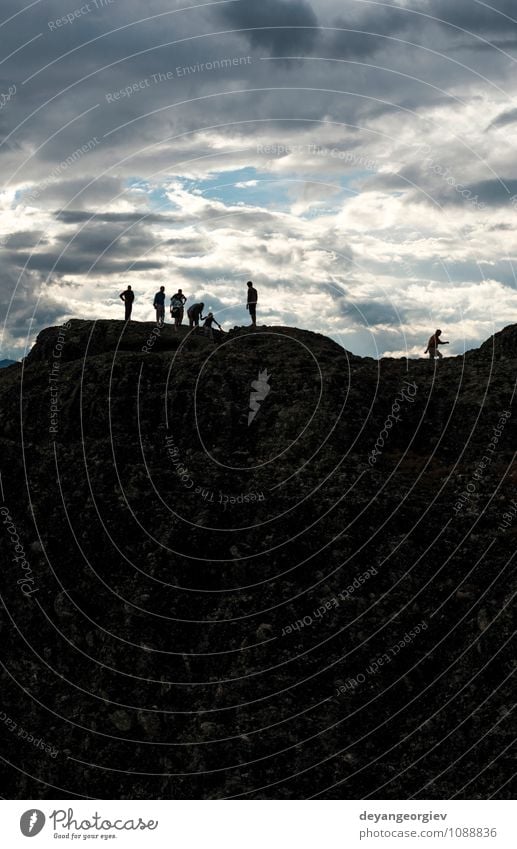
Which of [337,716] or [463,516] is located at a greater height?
[463,516]

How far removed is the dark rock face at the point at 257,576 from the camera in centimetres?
2311

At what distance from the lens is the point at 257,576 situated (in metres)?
27.6

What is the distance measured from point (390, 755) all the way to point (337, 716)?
195cm

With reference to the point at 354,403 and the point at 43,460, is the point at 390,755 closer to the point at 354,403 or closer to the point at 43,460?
the point at 354,403

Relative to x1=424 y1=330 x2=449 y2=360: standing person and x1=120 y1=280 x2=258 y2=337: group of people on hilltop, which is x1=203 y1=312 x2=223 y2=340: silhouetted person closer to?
x1=120 y1=280 x2=258 y2=337: group of people on hilltop

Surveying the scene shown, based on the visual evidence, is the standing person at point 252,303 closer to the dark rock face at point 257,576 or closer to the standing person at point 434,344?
the dark rock face at point 257,576

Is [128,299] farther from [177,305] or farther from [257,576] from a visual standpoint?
[257,576]

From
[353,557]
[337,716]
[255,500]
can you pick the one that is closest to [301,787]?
[337,716]

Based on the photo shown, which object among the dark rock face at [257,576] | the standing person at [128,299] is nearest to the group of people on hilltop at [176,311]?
the standing person at [128,299]

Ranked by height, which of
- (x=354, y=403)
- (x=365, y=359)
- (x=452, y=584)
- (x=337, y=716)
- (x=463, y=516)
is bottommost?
(x=337, y=716)

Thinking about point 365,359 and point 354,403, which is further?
point 365,359

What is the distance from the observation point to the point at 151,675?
2555cm

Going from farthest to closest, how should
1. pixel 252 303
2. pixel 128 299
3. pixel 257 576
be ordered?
1. pixel 128 299
2. pixel 252 303
3. pixel 257 576

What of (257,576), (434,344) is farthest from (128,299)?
(257,576)
